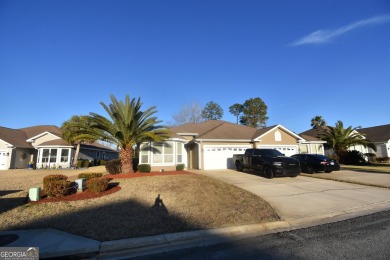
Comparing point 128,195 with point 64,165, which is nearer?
point 128,195

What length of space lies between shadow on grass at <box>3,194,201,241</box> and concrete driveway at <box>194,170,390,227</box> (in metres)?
3.39

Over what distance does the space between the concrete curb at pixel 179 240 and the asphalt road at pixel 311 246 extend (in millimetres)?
302

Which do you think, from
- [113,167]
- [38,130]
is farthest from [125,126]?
[38,130]

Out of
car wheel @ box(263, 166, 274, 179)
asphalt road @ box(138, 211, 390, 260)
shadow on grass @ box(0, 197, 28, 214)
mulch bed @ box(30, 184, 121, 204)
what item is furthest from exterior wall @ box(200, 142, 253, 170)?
asphalt road @ box(138, 211, 390, 260)

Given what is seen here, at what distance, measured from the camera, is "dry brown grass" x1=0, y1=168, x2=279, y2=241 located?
6.18 metres

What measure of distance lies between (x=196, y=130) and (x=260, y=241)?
21214 millimetres

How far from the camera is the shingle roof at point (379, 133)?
34881 mm

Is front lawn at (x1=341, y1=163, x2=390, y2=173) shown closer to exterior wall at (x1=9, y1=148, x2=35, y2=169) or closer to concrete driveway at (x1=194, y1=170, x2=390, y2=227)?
concrete driveway at (x1=194, y1=170, x2=390, y2=227)

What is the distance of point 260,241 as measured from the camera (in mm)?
5398

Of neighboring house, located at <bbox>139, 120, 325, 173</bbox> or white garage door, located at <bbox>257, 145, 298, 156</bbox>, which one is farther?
white garage door, located at <bbox>257, 145, 298, 156</bbox>

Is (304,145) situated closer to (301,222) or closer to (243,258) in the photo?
(301,222)

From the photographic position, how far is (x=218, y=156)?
22062 millimetres

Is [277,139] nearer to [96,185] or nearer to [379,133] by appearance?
[96,185]

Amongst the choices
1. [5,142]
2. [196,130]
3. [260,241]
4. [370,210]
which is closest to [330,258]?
[260,241]
